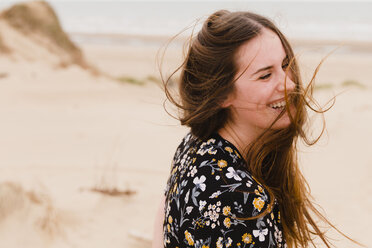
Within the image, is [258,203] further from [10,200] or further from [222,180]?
[10,200]

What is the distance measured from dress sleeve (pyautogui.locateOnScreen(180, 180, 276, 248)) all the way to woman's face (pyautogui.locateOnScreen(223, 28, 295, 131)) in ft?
1.00

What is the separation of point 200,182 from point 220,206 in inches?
4.3

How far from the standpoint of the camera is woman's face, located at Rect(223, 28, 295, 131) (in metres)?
1.70

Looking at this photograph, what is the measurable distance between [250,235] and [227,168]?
Result: 22 centimetres

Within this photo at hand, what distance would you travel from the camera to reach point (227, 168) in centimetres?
164

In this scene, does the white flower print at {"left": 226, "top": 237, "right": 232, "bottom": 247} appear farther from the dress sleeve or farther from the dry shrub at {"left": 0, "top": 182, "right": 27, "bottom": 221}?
the dry shrub at {"left": 0, "top": 182, "right": 27, "bottom": 221}

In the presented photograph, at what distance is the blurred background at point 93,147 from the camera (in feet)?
11.8

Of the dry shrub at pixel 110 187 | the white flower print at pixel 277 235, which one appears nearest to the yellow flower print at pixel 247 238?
the white flower print at pixel 277 235

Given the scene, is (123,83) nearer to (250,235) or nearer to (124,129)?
(124,129)

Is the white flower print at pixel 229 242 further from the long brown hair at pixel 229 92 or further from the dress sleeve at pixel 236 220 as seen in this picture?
the long brown hair at pixel 229 92

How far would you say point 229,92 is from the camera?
5.82 ft

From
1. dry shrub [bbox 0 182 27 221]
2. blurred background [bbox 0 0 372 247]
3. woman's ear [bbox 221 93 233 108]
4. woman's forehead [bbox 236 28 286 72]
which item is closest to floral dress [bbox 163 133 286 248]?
woman's ear [bbox 221 93 233 108]

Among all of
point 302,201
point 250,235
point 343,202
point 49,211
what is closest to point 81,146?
point 49,211

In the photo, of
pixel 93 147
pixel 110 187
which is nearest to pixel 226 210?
pixel 110 187
